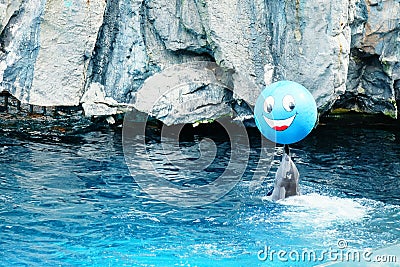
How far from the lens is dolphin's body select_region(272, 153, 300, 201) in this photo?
7160 mm

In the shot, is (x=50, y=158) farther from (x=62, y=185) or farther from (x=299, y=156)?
(x=299, y=156)

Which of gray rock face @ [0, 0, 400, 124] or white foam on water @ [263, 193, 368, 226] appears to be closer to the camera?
white foam on water @ [263, 193, 368, 226]

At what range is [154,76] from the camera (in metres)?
11.3

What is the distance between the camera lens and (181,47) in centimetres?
1119

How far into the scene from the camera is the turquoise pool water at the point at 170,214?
5832mm

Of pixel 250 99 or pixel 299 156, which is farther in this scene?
pixel 250 99

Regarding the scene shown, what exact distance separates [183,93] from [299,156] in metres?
2.60

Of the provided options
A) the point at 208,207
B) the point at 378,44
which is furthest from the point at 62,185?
the point at 378,44
